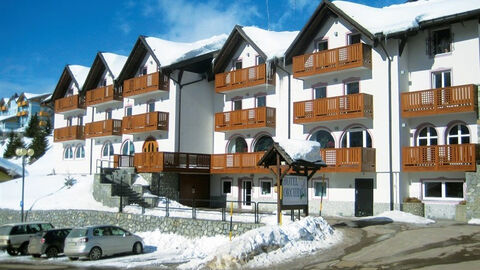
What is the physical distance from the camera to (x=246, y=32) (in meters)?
35.1

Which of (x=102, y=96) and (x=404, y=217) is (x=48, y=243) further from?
(x=102, y=96)

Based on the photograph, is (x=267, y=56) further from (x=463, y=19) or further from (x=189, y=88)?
(x=463, y=19)

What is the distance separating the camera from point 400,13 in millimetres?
28984

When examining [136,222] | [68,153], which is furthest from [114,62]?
[136,222]

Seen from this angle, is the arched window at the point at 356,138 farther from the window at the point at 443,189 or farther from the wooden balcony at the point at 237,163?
the wooden balcony at the point at 237,163

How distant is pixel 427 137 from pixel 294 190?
10.1 metres

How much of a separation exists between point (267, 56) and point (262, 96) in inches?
112

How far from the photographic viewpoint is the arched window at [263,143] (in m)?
34.2

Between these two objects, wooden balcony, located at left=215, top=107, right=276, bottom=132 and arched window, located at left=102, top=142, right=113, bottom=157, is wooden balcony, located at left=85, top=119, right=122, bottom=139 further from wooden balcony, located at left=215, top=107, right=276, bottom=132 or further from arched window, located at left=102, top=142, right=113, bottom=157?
wooden balcony, located at left=215, top=107, right=276, bottom=132

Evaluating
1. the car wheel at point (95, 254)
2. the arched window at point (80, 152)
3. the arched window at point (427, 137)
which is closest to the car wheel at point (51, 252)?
the car wheel at point (95, 254)

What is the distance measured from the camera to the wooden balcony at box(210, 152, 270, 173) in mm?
32500

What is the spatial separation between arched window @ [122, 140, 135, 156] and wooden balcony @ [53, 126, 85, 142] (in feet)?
20.5

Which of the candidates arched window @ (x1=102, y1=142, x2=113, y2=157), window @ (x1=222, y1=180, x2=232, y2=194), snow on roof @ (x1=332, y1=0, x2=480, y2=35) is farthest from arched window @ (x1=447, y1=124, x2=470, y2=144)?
arched window @ (x1=102, y1=142, x2=113, y2=157)

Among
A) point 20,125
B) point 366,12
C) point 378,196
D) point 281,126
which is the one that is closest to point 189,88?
point 281,126
